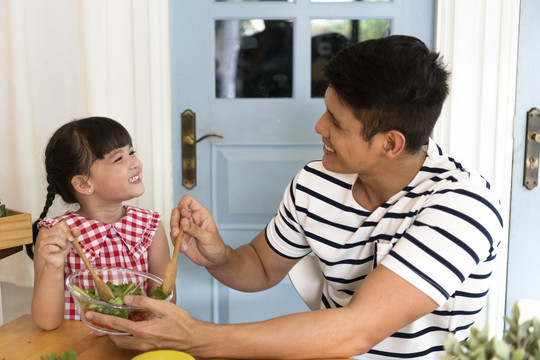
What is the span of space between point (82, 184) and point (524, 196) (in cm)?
158

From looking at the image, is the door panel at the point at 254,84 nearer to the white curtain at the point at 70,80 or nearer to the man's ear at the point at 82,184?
the white curtain at the point at 70,80

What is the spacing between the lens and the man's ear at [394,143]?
1207mm

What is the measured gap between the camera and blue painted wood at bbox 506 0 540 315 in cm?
203

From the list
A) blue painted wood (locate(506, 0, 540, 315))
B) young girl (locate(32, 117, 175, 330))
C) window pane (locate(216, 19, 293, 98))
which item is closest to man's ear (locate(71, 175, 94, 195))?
young girl (locate(32, 117, 175, 330))

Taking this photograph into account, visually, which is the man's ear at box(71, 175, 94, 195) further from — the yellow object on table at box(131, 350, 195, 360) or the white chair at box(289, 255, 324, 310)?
the yellow object on table at box(131, 350, 195, 360)

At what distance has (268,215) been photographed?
7.31 feet

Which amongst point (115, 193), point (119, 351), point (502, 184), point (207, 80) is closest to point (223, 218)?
point (207, 80)

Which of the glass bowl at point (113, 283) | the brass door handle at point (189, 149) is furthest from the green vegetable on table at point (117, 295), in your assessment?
the brass door handle at point (189, 149)

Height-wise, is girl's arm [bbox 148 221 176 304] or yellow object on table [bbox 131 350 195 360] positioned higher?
yellow object on table [bbox 131 350 195 360]

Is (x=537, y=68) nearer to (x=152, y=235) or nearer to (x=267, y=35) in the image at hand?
(x=267, y=35)

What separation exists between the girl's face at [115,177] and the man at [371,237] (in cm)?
27

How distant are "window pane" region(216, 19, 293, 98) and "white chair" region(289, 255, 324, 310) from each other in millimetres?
876

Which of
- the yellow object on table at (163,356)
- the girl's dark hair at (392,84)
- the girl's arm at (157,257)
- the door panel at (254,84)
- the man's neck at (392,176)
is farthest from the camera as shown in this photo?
the door panel at (254,84)

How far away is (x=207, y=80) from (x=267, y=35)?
0.29m
